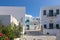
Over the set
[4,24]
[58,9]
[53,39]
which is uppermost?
[58,9]

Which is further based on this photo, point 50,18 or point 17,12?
point 50,18

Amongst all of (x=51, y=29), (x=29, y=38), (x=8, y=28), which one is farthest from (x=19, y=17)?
(x=8, y=28)

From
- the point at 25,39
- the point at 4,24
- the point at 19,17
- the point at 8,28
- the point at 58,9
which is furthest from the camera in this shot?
the point at 58,9

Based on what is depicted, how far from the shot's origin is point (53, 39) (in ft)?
94.9

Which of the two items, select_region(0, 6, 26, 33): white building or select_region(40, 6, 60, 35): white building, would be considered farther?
select_region(40, 6, 60, 35): white building

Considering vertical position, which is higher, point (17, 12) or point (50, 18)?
point (17, 12)

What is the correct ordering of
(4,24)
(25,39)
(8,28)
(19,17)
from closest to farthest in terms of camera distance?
(8,28) → (4,24) → (25,39) → (19,17)

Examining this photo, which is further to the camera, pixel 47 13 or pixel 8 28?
pixel 47 13

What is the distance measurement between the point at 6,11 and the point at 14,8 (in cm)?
132

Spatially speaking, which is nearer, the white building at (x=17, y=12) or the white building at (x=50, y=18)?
the white building at (x=17, y=12)

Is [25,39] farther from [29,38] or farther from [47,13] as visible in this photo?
[47,13]

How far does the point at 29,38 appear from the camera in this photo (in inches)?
1132

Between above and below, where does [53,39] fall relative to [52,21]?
below

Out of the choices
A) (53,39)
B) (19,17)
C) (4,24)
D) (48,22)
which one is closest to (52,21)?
(48,22)
